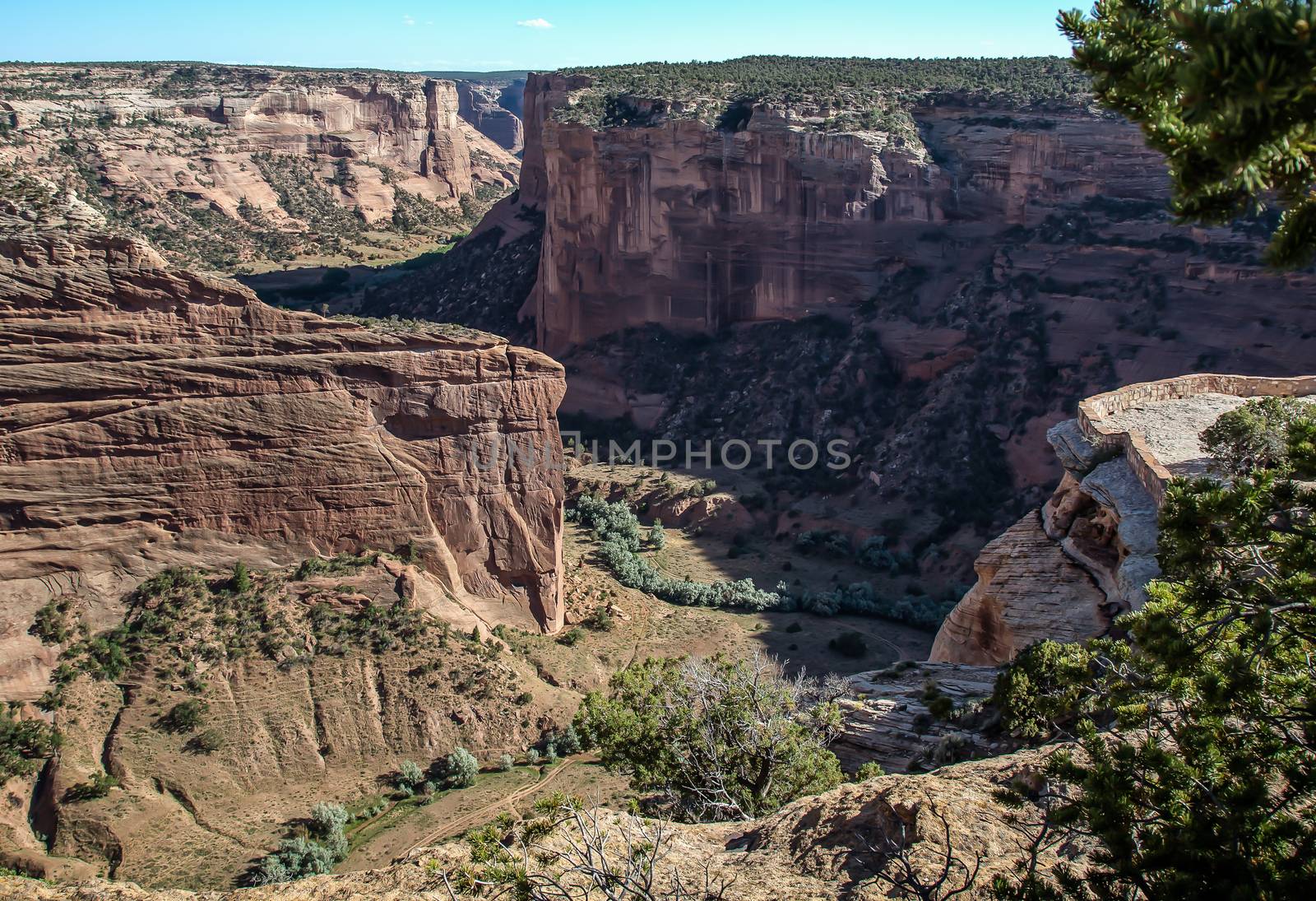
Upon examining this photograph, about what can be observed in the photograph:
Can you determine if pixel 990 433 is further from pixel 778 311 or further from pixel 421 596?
pixel 421 596

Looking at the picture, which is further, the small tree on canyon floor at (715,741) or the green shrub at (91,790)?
the green shrub at (91,790)

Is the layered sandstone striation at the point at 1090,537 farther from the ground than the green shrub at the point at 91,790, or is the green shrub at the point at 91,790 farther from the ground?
the layered sandstone striation at the point at 1090,537

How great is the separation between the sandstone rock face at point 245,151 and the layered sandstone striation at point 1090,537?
6112cm

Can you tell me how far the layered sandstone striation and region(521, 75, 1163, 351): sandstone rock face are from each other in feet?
97.2

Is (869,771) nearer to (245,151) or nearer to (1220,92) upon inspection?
(1220,92)

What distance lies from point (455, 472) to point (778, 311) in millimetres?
31341

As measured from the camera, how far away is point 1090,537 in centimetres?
2152

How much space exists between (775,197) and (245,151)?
176ft

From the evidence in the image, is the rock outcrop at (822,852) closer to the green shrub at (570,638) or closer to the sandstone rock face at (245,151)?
the green shrub at (570,638)

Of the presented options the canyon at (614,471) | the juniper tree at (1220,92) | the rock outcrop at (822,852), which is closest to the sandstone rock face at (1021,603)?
the canyon at (614,471)

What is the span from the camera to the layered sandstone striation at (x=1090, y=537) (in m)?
19.1

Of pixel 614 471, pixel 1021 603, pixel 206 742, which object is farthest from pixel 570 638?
pixel 614 471

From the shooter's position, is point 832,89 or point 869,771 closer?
point 869,771

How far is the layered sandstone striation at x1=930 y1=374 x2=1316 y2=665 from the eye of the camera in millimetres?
19094
